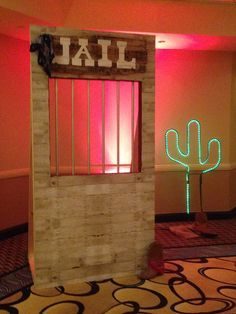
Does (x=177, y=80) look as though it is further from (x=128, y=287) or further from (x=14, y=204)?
(x=128, y=287)

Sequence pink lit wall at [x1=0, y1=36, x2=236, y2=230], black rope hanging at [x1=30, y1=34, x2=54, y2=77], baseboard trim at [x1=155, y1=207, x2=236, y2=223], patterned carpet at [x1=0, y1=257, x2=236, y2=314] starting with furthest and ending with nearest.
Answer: baseboard trim at [x1=155, y1=207, x2=236, y2=223] < pink lit wall at [x1=0, y1=36, x2=236, y2=230] < black rope hanging at [x1=30, y1=34, x2=54, y2=77] < patterned carpet at [x1=0, y1=257, x2=236, y2=314]

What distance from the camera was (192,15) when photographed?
14.1 ft

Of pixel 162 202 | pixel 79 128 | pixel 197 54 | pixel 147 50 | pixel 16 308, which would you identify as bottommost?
pixel 16 308

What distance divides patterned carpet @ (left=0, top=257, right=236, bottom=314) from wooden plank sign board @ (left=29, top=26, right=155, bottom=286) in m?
0.15

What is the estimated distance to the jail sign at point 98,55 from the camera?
9.80 ft

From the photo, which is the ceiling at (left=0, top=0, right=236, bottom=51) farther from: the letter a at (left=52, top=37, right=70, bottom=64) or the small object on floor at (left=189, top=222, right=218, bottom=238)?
the small object on floor at (left=189, top=222, right=218, bottom=238)

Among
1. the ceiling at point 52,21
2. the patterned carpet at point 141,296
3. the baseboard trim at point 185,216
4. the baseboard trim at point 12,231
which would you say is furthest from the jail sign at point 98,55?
the baseboard trim at point 185,216

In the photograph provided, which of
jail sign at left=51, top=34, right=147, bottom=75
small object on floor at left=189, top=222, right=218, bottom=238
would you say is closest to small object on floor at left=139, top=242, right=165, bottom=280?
small object on floor at left=189, top=222, right=218, bottom=238

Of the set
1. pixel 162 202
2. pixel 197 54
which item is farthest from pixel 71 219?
pixel 197 54

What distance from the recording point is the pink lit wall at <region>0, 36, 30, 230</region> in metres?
4.53

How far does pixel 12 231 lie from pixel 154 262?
208 cm

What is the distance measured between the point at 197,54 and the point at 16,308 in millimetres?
3950

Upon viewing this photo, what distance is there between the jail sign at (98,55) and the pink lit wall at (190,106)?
1.98 m

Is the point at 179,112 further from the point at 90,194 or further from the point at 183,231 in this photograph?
the point at 90,194
